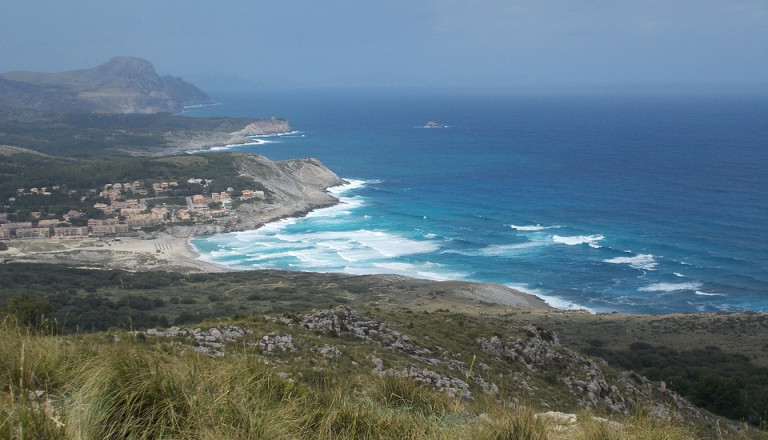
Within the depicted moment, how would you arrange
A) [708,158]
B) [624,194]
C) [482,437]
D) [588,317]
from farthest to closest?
[708,158], [624,194], [588,317], [482,437]

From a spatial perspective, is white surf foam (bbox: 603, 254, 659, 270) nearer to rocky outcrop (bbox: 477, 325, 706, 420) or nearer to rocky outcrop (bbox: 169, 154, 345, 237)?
rocky outcrop (bbox: 477, 325, 706, 420)

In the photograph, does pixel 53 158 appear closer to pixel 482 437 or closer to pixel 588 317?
pixel 588 317

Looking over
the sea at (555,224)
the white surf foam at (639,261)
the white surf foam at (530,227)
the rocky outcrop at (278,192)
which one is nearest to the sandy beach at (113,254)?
the sea at (555,224)

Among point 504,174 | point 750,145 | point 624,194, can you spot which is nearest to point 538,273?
point 624,194

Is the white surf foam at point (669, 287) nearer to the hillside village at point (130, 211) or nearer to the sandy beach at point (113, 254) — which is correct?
the sandy beach at point (113, 254)

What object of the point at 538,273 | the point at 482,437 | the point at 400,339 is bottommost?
the point at 538,273

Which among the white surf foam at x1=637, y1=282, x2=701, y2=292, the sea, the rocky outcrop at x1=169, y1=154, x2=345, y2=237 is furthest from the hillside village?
the white surf foam at x1=637, y1=282, x2=701, y2=292

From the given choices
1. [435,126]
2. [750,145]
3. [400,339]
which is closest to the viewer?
[400,339]

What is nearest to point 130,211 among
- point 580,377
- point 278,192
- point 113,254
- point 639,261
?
point 113,254
